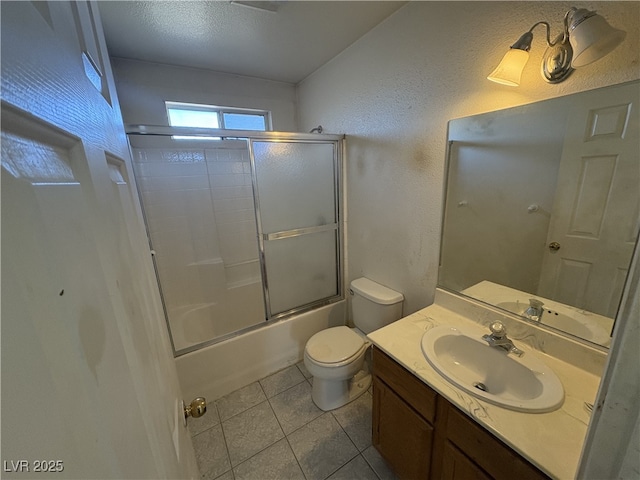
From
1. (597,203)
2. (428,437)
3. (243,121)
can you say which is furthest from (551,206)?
(243,121)

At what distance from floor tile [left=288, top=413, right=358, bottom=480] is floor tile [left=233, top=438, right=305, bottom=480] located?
0.04 meters

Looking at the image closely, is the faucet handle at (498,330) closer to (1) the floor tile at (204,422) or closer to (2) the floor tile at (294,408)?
(2) the floor tile at (294,408)

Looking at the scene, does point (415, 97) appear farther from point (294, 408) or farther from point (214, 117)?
point (294, 408)

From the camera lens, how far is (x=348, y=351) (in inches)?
67.3

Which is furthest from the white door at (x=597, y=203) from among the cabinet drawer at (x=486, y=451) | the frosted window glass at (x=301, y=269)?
the frosted window glass at (x=301, y=269)

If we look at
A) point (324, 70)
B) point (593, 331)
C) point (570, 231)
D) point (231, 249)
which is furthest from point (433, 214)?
point (231, 249)

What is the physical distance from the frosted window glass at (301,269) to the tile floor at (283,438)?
27.1 inches

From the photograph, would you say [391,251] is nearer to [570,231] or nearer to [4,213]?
[570,231]

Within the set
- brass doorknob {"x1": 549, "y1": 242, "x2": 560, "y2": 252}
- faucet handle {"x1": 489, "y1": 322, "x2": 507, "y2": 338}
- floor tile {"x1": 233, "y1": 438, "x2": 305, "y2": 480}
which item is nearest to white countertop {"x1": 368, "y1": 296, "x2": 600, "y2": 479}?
faucet handle {"x1": 489, "y1": 322, "x2": 507, "y2": 338}

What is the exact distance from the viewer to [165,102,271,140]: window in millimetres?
2215

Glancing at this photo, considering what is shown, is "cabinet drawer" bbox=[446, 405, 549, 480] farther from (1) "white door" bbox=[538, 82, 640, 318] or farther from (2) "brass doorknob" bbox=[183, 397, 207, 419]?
(2) "brass doorknob" bbox=[183, 397, 207, 419]

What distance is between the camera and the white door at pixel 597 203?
876 mm

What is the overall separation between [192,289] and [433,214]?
2.15 metres

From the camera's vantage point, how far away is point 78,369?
0.24 meters
